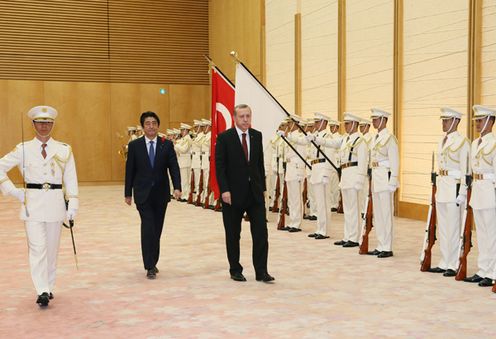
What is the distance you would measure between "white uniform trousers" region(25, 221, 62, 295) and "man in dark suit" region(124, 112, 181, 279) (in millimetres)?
1162

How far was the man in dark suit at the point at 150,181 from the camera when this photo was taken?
6160 mm

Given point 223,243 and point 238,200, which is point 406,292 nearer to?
point 238,200

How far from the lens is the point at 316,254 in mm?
7406

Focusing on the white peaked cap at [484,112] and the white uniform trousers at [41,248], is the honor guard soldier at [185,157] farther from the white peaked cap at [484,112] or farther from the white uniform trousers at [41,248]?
the white uniform trousers at [41,248]

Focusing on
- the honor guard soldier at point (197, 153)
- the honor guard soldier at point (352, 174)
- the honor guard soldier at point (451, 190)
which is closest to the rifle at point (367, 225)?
the honor guard soldier at point (352, 174)

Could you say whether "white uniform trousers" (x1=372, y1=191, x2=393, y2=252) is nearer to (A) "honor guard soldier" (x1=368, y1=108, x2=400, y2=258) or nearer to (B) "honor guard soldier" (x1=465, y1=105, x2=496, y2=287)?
(A) "honor guard soldier" (x1=368, y1=108, x2=400, y2=258)

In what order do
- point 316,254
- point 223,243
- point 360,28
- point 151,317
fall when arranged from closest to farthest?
point 151,317, point 316,254, point 223,243, point 360,28

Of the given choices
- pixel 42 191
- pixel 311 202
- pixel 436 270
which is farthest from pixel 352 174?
pixel 42 191

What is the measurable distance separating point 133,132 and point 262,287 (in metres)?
11.3

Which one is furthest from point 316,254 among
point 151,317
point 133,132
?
point 133,132

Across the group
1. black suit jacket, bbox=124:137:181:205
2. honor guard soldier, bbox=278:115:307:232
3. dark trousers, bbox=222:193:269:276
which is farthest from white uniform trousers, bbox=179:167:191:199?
dark trousers, bbox=222:193:269:276

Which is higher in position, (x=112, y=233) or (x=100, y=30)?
(x=100, y=30)

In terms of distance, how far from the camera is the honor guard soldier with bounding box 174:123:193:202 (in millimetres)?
14062

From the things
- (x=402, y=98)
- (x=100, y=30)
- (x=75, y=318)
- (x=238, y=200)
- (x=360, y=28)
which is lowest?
(x=75, y=318)
